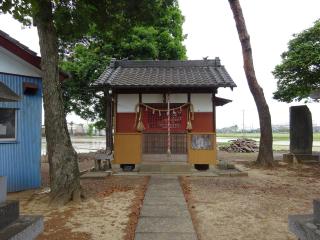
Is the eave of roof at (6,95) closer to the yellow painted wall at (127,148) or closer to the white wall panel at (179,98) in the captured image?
the yellow painted wall at (127,148)

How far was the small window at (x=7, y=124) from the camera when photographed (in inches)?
407

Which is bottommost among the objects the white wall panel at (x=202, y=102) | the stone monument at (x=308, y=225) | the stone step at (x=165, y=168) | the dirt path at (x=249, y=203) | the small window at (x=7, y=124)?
the dirt path at (x=249, y=203)

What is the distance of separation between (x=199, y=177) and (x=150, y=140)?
2.58 meters

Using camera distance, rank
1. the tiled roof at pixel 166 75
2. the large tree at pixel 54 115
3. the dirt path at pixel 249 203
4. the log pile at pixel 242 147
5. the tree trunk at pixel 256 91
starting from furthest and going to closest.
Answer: the log pile at pixel 242 147, the tree trunk at pixel 256 91, the tiled roof at pixel 166 75, the large tree at pixel 54 115, the dirt path at pixel 249 203

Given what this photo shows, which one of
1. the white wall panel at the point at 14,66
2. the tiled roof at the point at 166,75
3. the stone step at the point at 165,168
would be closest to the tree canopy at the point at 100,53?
the tiled roof at the point at 166,75

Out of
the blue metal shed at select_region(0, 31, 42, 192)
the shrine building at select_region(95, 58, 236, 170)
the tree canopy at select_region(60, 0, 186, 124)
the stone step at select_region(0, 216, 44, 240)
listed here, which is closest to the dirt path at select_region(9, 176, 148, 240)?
the blue metal shed at select_region(0, 31, 42, 192)

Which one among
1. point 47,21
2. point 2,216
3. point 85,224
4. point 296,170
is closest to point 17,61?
point 47,21

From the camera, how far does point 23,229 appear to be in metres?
4.60

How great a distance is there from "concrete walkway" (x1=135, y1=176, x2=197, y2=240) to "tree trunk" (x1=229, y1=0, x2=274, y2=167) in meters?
7.50

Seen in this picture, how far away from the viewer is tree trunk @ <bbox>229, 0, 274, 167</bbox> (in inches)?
668

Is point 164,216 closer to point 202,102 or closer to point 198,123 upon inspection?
point 198,123

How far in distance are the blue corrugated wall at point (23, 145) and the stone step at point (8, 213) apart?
19.1 feet

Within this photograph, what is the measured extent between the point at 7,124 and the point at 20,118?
1.32 ft

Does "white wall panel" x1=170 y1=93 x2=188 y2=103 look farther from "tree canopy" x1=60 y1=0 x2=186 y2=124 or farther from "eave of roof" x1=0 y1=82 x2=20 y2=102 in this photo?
"eave of roof" x1=0 y1=82 x2=20 y2=102
